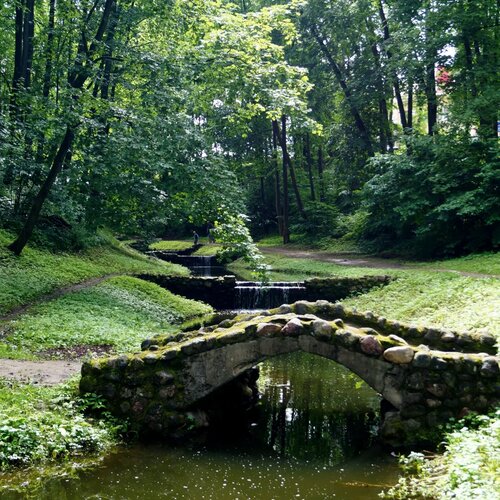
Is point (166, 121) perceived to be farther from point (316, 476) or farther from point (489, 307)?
point (316, 476)

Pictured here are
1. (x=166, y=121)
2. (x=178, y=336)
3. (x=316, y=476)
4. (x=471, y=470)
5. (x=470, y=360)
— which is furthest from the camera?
(x=166, y=121)

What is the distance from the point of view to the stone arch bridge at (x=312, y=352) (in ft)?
22.0

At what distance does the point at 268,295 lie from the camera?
20.2 m

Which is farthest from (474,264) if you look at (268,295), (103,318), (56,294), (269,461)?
(269,461)

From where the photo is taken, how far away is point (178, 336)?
318 inches

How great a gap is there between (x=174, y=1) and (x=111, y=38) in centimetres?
226

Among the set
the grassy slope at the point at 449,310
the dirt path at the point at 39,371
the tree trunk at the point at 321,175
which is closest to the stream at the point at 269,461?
the grassy slope at the point at 449,310

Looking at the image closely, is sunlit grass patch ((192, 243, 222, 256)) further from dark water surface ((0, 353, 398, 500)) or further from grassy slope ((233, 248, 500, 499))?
dark water surface ((0, 353, 398, 500))

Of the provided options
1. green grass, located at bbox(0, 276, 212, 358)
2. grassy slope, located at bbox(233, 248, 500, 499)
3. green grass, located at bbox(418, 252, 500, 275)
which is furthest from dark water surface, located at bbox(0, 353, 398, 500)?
green grass, located at bbox(418, 252, 500, 275)

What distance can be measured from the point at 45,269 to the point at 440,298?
1206 centimetres

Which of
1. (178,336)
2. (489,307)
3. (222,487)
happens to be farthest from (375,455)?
(489,307)

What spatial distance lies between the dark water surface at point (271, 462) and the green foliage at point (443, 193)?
13.2m

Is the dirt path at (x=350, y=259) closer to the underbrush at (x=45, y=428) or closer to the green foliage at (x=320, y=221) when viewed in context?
the green foliage at (x=320, y=221)

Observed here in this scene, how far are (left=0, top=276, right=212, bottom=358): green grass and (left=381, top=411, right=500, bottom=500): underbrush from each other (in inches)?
265
